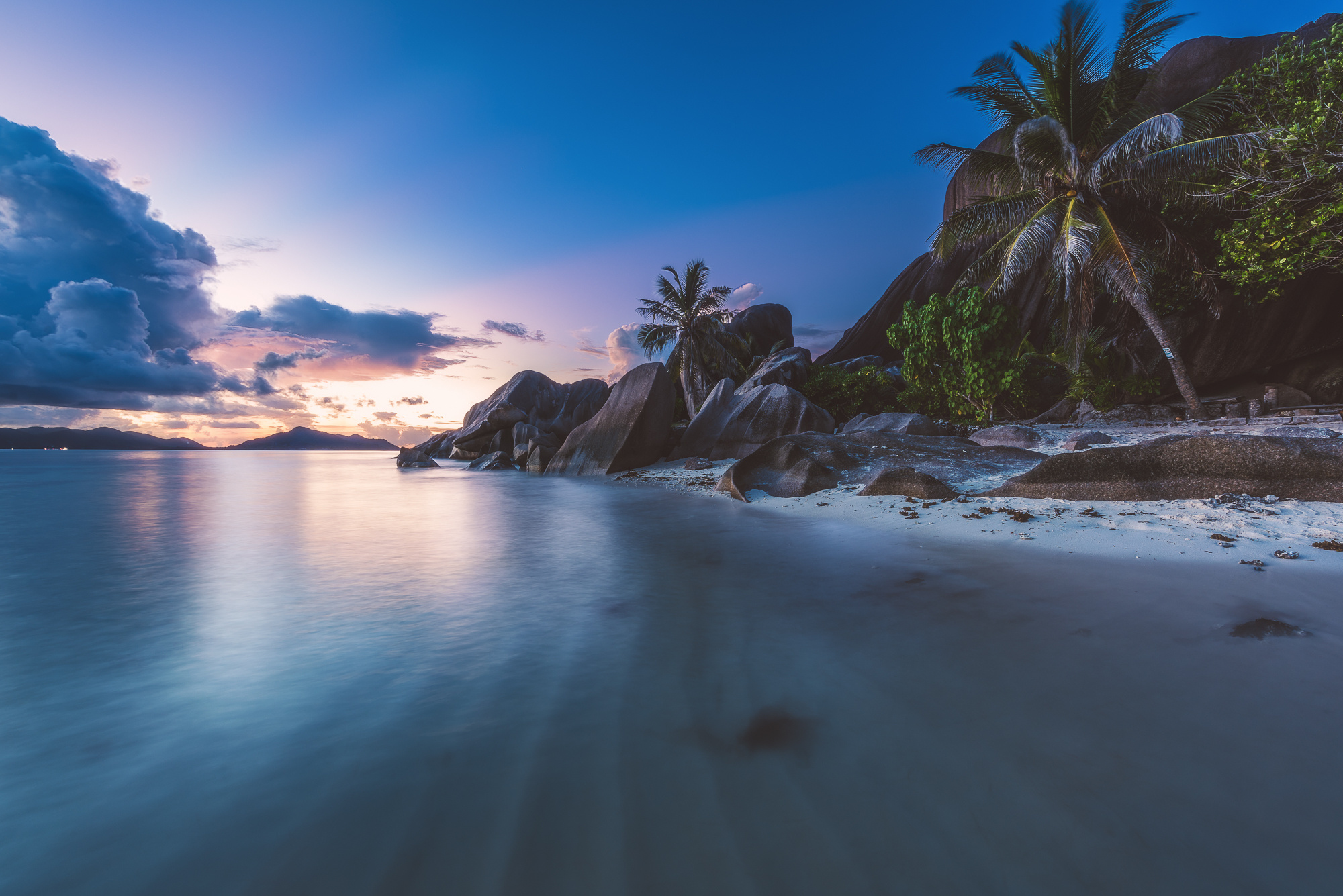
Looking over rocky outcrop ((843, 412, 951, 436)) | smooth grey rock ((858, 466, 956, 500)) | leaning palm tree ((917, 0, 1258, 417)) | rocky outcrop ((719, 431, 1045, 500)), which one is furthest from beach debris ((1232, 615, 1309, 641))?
leaning palm tree ((917, 0, 1258, 417))

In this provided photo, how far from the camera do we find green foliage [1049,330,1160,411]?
17594mm

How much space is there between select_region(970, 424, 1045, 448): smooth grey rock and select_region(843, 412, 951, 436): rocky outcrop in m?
0.99

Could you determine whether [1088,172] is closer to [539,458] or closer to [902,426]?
[902,426]

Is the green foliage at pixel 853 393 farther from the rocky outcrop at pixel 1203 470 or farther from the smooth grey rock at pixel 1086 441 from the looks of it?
the rocky outcrop at pixel 1203 470

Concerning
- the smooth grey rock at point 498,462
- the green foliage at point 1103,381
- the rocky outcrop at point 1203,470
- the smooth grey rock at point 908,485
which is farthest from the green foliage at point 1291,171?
the smooth grey rock at point 498,462

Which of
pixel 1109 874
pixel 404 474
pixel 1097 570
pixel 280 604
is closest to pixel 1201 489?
pixel 1097 570

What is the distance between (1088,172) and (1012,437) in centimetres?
803

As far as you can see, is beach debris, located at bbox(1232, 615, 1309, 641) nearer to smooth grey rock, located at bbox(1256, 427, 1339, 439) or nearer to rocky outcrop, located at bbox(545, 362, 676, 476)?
smooth grey rock, located at bbox(1256, 427, 1339, 439)

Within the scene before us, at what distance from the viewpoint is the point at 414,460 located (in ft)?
80.3

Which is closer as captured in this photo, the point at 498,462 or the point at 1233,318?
the point at 1233,318

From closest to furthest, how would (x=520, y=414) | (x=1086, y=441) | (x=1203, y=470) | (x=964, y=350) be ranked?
(x=1203, y=470), (x=1086, y=441), (x=964, y=350), (x=520, y=414)

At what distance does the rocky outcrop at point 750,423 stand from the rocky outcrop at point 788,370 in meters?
9.06

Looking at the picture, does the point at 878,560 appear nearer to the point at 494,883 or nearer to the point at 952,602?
the point at 952,602

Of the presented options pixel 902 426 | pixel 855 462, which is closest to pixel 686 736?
pixel 855 462
